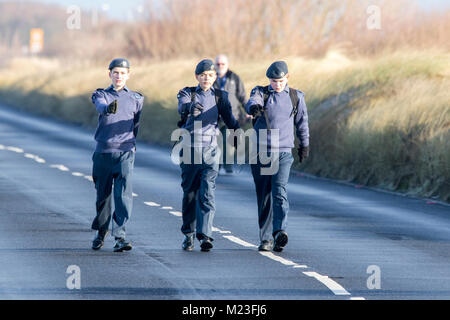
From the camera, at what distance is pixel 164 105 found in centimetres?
3356

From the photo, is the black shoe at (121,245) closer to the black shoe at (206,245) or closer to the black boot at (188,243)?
the black boot at (188,243)

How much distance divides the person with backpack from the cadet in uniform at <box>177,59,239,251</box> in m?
0.33

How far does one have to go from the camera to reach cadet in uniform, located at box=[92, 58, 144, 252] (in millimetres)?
12641

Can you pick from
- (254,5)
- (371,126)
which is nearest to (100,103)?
(371,126)

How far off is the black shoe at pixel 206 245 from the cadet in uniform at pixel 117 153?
735mm

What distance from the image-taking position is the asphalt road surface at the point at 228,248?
10.5m

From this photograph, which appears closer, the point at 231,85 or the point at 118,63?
the point at 118,63

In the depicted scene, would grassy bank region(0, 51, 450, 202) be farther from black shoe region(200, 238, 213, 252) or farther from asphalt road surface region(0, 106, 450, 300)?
black shoe region(200, 238, 213, 252)

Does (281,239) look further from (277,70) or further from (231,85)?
(231,85)

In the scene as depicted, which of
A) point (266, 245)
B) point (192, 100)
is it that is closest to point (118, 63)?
point (192, 100)

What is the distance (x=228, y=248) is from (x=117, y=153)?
5.02ft

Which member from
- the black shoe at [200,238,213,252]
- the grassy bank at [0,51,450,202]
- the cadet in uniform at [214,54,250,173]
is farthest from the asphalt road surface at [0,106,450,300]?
the cadet in uniform at [214,54,250,173]

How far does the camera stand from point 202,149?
42.0 ft

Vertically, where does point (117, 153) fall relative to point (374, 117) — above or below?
above
